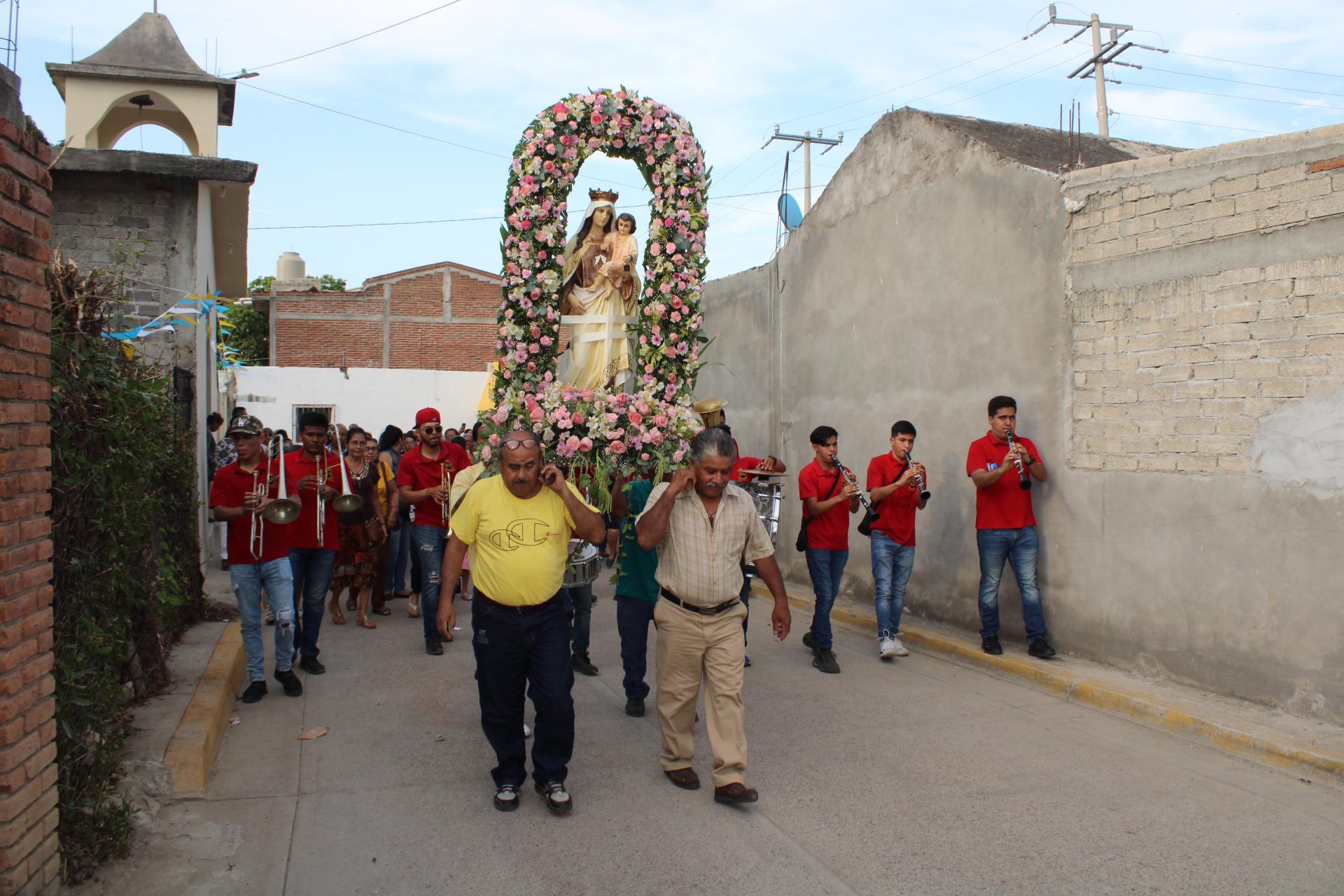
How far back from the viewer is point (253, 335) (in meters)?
40.9

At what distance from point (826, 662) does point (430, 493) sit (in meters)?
3.65

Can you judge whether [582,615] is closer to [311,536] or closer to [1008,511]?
[311,536]

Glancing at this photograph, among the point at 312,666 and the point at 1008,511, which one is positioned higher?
the point at 1008,511

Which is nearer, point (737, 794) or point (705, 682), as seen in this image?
point (737, 794)

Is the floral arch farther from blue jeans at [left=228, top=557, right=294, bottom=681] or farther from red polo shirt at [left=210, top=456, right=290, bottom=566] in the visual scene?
blue jeans at [left=228, top=557, right=294, bottom=681]

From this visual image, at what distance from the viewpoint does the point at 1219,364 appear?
22.1ft

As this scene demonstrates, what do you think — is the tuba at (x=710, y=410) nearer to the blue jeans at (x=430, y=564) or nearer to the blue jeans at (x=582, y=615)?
the blue jeans at (x=582, y=615)

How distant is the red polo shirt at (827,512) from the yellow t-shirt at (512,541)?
3.38 metres

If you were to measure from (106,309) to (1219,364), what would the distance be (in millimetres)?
6815

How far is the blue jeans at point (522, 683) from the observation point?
498 cm

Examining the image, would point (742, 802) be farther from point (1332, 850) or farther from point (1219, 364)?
point (1219, 364)

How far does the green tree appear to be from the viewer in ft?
128

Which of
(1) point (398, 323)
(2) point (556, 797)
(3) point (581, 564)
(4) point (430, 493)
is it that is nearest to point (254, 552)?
(4) point (430, 493)

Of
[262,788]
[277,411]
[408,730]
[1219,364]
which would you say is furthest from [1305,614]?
[277,411]
